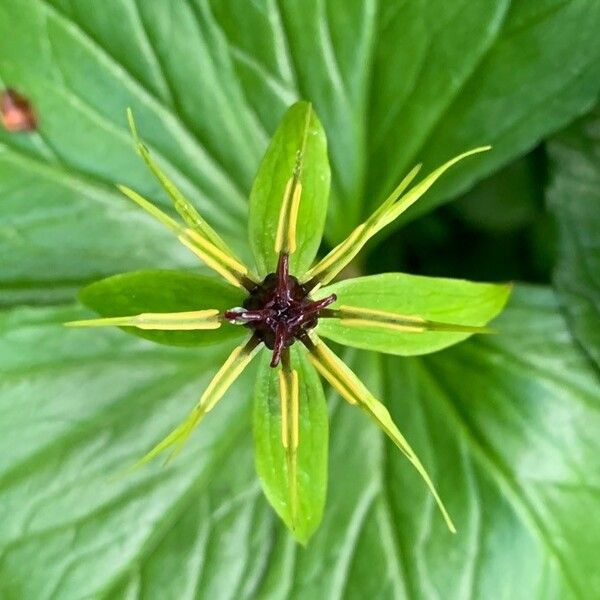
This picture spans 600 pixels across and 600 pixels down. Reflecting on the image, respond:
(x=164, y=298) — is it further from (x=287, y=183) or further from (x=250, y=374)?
(x=250, y=374)

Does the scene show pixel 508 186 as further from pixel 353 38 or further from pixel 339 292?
pixel 339 292

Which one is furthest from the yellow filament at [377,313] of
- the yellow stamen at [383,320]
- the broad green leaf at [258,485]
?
the broad green leaf at [258,485]

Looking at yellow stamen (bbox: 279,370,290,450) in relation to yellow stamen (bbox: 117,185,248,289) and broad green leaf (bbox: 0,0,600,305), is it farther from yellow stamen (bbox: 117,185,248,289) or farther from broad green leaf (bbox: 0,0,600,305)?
broad green leaf (bbox: 0,0,600,305)

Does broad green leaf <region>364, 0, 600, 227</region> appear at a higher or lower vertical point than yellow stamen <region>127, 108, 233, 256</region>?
higher

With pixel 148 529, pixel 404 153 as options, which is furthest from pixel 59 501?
pixel 404 153

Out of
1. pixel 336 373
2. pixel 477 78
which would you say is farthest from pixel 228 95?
pixel 336 373

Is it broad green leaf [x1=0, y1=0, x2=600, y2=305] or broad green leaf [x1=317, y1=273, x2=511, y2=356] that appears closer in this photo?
broad green leaf [x1=317, y1=273, x2=511, y2=356]

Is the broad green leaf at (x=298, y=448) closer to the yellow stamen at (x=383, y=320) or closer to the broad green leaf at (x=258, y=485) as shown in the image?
the yellow stamen at (x=383, y=320)

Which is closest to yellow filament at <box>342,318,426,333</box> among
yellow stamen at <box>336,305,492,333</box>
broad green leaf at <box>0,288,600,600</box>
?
yellow stamen at <box>336,305,492,333</box>
